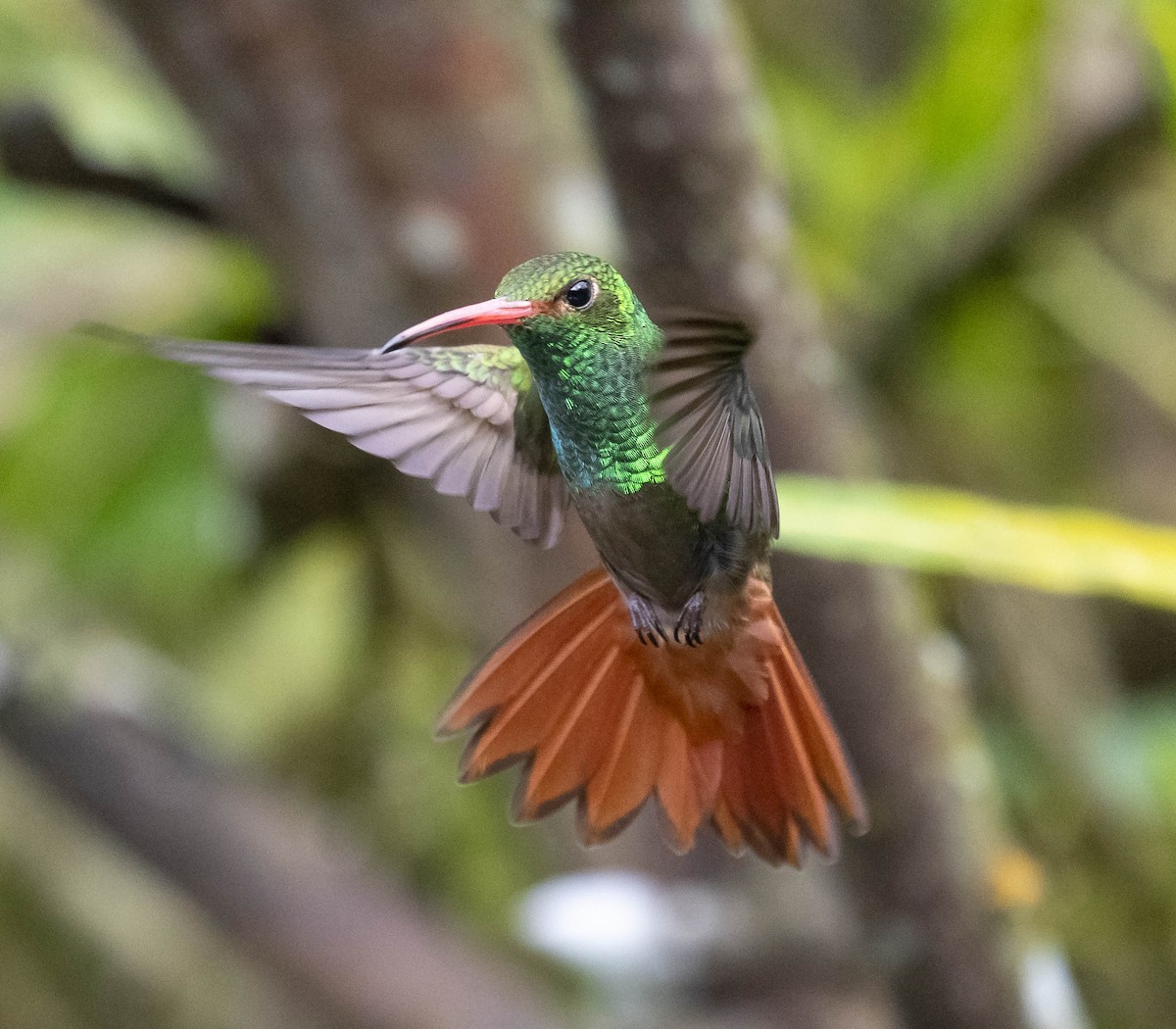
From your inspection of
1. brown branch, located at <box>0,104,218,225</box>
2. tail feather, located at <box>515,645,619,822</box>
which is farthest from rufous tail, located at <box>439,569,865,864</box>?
brown branch, located at <box>0,104,218,225</box>

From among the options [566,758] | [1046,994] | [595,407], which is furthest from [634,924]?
[595,407]

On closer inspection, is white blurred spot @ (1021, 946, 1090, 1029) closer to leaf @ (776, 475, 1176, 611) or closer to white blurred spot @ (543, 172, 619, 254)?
leaf @ (776, 475, 1176, 611)

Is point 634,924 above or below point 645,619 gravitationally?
above

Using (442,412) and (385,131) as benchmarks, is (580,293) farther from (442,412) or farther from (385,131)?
(385,131)

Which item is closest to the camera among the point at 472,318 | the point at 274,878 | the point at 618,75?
the point at 472,318

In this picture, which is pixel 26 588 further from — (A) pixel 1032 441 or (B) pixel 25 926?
(A) pixel 1032 441

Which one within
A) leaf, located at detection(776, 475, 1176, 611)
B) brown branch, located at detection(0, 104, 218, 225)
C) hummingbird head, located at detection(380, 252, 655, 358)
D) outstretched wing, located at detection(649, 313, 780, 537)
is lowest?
outstretched wing, located at detection(649, 313, 780, 537)
